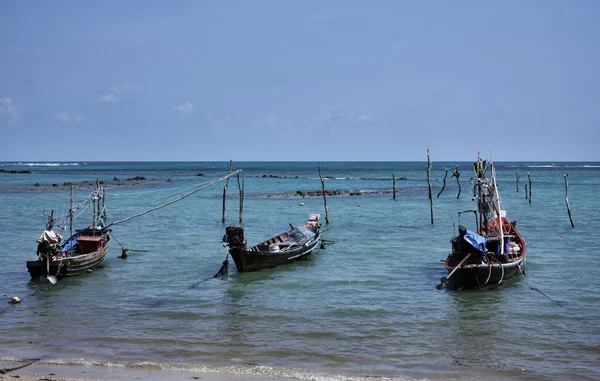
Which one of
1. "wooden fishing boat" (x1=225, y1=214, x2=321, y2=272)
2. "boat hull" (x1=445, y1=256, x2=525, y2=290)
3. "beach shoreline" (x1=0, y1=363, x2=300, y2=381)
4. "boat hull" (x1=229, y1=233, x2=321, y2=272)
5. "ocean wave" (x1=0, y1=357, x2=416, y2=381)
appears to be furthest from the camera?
"boat hull" (x1=229, y1=233, x2=321, y2=272)

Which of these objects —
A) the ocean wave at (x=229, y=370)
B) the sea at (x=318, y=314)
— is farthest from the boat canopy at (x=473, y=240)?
the ocean wave at (x=229, y=370)

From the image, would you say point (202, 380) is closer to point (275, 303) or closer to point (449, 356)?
point (449, 356)

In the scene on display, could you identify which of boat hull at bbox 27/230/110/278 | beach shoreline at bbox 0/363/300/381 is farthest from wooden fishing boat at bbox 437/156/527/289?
boat hull at bbox 27/230/110/278

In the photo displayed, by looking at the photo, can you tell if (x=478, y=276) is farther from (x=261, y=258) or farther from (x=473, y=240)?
(x=261, y=258)

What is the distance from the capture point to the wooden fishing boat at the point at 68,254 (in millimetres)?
21594

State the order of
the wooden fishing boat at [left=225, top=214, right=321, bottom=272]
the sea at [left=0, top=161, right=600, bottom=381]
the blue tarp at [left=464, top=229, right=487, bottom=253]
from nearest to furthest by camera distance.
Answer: the sea at [left=0, top=161, right=600, bottom=381] < the blue tarp at [left=464, top=229, right=487, bottom=253] < the wooden fishing boat at [left=225, top=214, right=321, bottom=272]

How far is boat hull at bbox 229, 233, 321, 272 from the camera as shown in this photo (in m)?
23.5

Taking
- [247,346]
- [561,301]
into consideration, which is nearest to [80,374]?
[247,346]

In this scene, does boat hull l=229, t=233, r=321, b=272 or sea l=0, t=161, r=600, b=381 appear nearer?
sea l=0, t=161, r=600, b=381

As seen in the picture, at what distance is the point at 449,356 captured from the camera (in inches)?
547

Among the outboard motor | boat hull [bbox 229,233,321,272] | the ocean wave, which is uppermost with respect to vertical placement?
the outboard motor

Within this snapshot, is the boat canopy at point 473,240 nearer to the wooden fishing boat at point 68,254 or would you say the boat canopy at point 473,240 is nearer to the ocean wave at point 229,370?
the ocean wave at point 229,370

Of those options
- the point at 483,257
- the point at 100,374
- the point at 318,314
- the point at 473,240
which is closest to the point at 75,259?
the point at 318,314

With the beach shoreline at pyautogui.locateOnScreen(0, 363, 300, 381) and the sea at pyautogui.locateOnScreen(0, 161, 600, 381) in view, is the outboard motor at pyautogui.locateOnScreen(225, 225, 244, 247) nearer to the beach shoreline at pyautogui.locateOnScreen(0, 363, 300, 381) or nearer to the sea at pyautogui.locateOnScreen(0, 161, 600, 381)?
the sea at pyautogui.locateOnScreen(0, 161, 600, 381)
